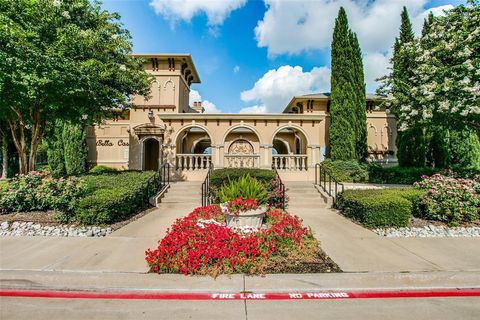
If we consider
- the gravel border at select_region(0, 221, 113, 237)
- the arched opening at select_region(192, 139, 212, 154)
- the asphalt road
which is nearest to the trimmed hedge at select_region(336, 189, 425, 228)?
the asphalt road

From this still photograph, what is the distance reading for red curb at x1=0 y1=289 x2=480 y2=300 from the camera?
3143mm

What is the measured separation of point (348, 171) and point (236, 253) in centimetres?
1192

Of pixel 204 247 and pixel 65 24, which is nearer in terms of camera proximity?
pixel 204 247

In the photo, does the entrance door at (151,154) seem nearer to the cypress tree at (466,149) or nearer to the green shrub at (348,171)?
the green shrub at (348,171)

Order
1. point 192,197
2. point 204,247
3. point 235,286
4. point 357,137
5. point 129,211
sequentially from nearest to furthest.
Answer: point 235,286
point 204,247
point 129,211
point 192,197
point 357,137

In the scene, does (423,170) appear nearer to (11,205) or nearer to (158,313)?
(158,313)

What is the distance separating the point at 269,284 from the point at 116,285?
7.01 feet

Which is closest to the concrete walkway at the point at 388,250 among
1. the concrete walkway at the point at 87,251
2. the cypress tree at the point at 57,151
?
the concrete walkway at the point at 87,251

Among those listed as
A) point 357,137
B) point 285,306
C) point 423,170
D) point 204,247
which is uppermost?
point 357,137

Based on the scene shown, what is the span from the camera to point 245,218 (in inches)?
200

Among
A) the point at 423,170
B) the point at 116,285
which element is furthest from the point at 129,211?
the point at 423,170

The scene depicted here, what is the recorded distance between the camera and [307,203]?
9047 millimetres

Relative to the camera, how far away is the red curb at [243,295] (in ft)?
10.3

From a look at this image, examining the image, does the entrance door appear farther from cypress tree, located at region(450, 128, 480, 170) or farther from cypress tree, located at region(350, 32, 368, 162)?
cypress tree, located at region(450, 128, 480, 170)
